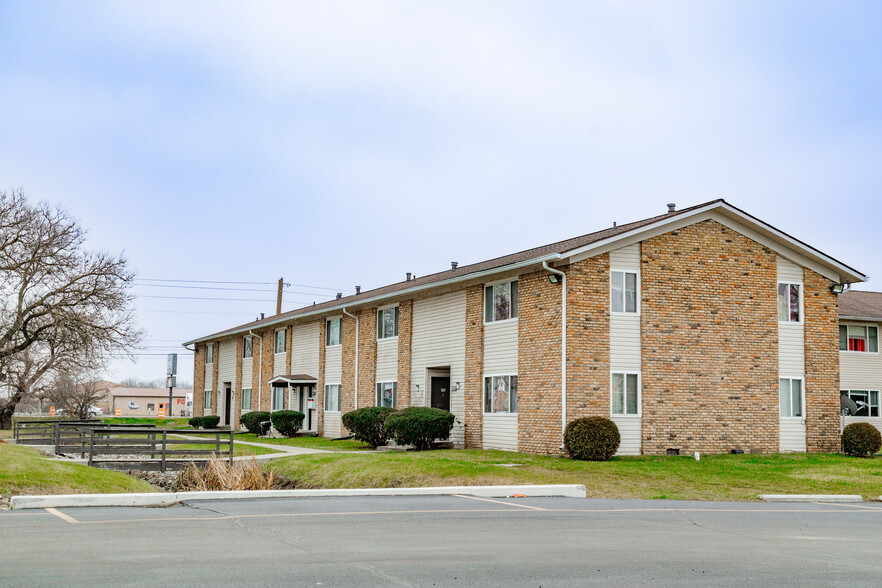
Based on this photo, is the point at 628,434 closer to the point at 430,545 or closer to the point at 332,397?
the point at 430,545

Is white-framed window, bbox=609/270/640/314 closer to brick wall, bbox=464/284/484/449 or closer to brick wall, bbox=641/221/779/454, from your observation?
brick wall, bbox=641/221/779/454

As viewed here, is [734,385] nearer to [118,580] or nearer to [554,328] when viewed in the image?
[554,328]

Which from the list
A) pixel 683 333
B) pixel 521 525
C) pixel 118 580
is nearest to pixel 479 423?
pixel 683 333

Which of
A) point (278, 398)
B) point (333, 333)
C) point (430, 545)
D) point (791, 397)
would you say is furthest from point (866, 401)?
point (430, 545)

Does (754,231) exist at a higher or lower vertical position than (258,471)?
higher

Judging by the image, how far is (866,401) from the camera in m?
35.6

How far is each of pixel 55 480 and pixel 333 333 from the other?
70.8ft

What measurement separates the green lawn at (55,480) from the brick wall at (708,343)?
13.8 meters

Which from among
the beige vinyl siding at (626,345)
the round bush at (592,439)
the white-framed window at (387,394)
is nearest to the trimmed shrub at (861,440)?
the beige vinyl siding at (626,345)

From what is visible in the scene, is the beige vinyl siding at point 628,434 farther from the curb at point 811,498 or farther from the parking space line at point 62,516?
the parking space line at point 62,516

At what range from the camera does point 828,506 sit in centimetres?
1593

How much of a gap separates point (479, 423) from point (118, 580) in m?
20.3

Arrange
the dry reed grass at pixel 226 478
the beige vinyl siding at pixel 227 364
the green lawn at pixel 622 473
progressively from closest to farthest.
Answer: the green lawn at pixel 622 473
the dry reed grass at pixel 226 478
the beige vinyl siding at pixel 227 364

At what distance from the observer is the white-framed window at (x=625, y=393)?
24.6 meters
